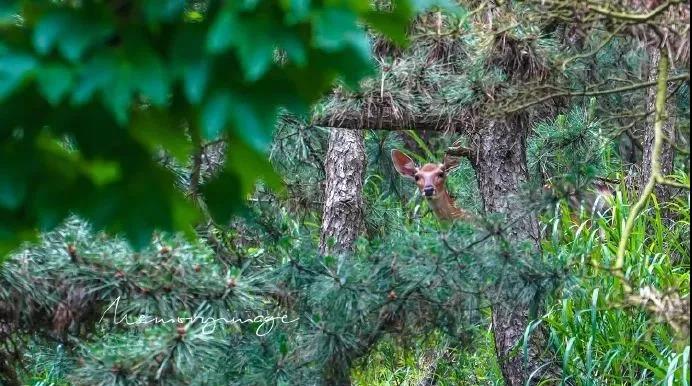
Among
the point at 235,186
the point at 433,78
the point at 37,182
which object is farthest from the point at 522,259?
the point at 37,182

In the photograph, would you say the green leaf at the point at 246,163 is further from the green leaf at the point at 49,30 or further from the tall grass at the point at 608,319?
the tall grass at the point at 608,319

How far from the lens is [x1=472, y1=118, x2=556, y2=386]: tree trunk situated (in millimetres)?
5848

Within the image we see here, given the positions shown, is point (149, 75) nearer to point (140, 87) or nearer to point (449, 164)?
point (140, 87)

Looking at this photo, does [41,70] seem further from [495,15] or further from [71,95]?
[495,15]

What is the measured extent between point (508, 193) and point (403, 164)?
180 centimetres

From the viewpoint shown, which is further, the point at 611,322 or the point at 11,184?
the point at 611,322

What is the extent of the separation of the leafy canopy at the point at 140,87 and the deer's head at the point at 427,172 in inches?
216

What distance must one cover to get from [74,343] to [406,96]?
2.21 meters

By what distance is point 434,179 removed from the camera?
24.3 feet

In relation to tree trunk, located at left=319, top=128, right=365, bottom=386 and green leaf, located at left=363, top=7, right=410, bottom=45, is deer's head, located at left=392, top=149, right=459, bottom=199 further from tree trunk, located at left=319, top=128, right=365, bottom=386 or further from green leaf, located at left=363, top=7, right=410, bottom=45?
green leaf, located at left=363, top=7, right=410, bottom=45

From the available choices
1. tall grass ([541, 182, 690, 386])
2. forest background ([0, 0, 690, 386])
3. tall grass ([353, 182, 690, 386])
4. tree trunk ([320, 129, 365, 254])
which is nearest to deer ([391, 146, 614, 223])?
forest background ([0, 0, 690, 386])

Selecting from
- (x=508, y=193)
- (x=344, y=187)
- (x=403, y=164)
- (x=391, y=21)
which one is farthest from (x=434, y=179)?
(x=391, y=21)

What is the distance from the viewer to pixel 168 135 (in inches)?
73.3

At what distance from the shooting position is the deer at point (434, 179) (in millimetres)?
7352
